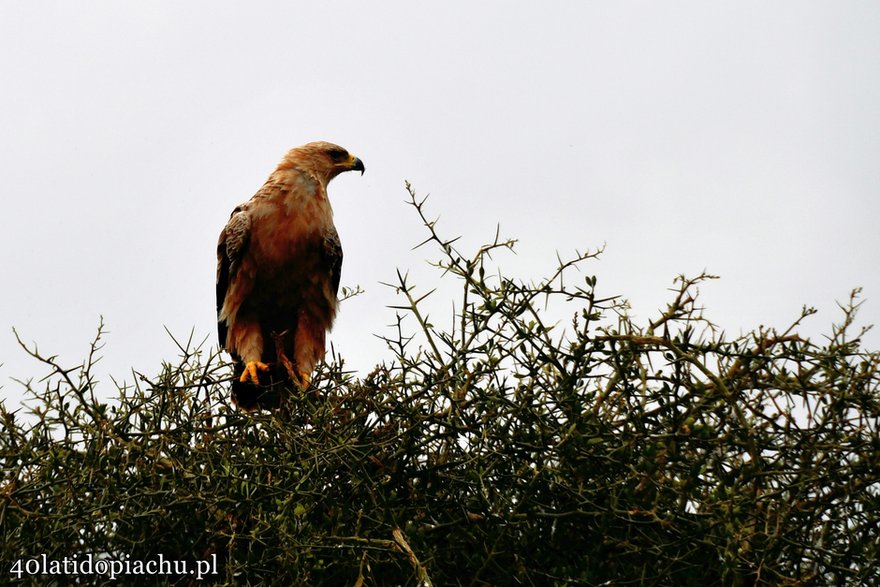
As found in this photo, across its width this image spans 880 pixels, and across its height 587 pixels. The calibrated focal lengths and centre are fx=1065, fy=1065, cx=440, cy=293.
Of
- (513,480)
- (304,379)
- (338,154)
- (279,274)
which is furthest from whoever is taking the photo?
(338,154)

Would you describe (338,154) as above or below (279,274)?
above

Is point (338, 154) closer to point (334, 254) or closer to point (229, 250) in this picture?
point (334, 254)

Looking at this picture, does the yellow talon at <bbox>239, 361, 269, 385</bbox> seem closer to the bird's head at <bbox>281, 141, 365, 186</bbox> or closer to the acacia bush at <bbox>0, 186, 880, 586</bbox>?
the bird's head at <bbox>281, 141, 365, 186</bbox>

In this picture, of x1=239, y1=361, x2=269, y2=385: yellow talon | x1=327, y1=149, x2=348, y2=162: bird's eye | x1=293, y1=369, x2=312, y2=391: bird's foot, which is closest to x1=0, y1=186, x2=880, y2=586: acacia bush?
x1=293, y1=369, x2=312, y2=391: bird's foot

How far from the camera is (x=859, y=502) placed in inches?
100

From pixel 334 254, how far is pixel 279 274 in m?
0.35

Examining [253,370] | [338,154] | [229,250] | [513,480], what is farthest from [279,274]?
[513,480]

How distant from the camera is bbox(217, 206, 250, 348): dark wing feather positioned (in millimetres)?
6102

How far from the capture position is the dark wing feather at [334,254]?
6.21m

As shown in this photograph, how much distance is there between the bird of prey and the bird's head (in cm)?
14

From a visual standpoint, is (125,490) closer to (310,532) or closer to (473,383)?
(310,532)

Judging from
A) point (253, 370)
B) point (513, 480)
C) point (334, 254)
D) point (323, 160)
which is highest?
point (323, 160)

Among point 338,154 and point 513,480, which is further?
point 338,154

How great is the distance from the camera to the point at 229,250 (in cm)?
612
